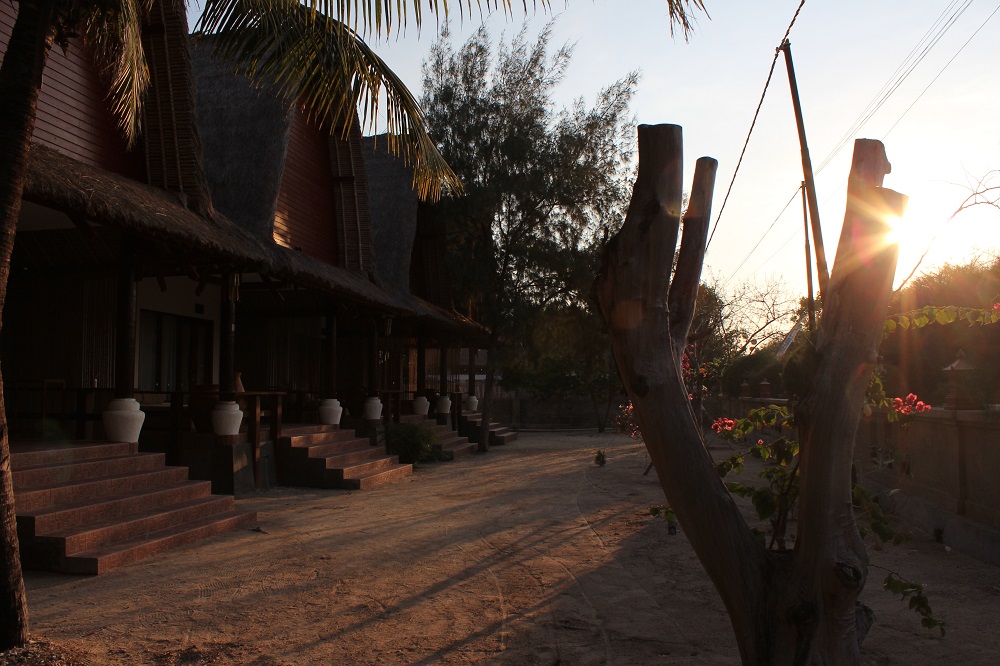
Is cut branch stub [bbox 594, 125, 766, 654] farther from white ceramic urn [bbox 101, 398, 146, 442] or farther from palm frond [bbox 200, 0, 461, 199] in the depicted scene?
white ceramic urn [bbox 101, 398, 146, 442]

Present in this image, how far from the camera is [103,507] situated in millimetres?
7203

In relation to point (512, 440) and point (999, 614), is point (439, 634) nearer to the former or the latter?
point (999, 614)

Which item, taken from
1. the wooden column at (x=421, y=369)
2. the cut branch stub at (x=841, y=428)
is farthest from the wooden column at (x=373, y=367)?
the cut branch stub at (x=841, y=428)

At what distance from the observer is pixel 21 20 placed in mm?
4566

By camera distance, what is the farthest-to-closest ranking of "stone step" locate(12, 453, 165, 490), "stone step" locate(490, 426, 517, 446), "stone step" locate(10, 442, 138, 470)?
1. "stone step" locate(490, 426, 517, 446)
2. "stone step" locate(10, 442, 138, 470)
3. "stone step" locate(12, 453, 165, 490)

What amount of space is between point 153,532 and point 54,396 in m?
5.21

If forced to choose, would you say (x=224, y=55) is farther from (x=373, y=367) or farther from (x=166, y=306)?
(x=373, y=367)

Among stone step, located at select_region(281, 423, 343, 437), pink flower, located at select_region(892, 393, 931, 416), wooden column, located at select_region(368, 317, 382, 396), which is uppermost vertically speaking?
wooden column, located at select_region(368, 317, 382, 396)

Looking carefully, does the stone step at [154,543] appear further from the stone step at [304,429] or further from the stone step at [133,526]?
the stone step at [304,429]

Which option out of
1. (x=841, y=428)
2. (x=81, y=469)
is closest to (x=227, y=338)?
(x=81, y=469)

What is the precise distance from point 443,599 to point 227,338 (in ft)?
21.6

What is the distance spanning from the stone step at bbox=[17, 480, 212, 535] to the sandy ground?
0.50 meters

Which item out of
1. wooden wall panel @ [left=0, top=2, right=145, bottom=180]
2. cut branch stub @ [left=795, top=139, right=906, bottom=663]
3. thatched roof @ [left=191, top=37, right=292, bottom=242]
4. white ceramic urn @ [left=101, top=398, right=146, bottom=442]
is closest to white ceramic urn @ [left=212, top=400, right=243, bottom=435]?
white ceramic urn @ [left=101, top=398, right=146, bottom=442]

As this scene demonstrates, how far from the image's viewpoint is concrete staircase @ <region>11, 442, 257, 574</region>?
20.9 ft
